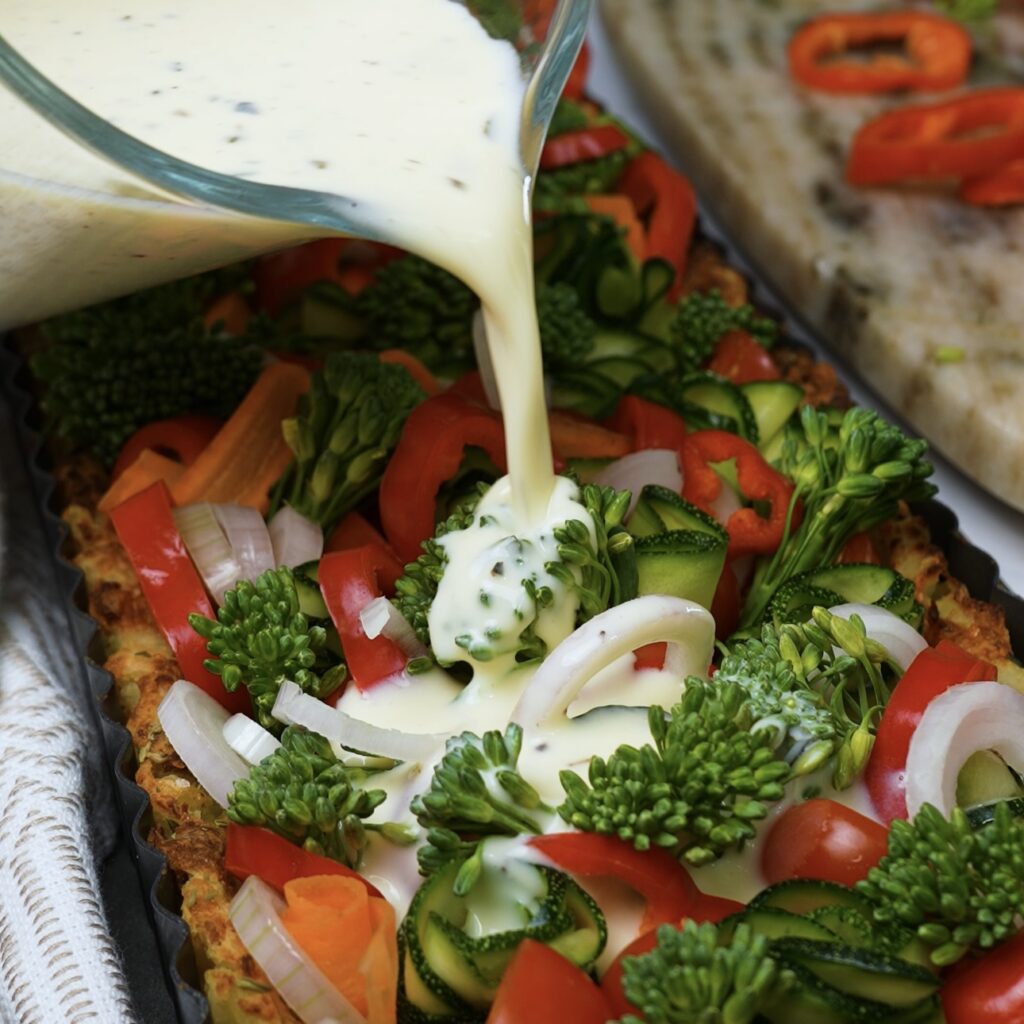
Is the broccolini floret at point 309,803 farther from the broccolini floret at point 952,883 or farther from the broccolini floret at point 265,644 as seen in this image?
the broccolini floret at point 952,883

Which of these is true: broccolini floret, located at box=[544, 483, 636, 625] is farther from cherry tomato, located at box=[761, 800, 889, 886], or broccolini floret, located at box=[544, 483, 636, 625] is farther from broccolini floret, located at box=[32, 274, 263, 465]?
broccolini floret, located at box=[32, 274, 263, 465]

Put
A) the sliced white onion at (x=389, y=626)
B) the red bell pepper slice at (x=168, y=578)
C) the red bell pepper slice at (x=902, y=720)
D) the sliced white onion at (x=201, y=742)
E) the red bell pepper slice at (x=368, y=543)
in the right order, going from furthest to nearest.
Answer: the red bell pepper slice at (x=368, y=543)
the red bell pepper slice at (x=168, y=578)
the sliced white onion at (x=389, y=626)
the sliced white onion at (x=201, y=742)
the red bell pepper slice at (x=902, y=720)

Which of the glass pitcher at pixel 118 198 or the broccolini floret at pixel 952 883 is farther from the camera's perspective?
the glass pitcher at pixel 118 198

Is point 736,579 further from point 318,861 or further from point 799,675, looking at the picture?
point 318,861

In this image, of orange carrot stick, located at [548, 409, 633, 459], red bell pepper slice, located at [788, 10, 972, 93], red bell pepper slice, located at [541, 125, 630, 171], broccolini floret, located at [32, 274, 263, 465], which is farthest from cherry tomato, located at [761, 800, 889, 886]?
red bell pepper slice, located at [788, 10, 972, 93]

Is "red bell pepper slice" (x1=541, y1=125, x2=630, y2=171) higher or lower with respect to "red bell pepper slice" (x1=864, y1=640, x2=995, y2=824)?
higher

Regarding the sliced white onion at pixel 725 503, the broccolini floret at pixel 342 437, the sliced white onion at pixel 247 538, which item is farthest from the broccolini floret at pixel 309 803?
the sliced white onion at pixel 725 503
